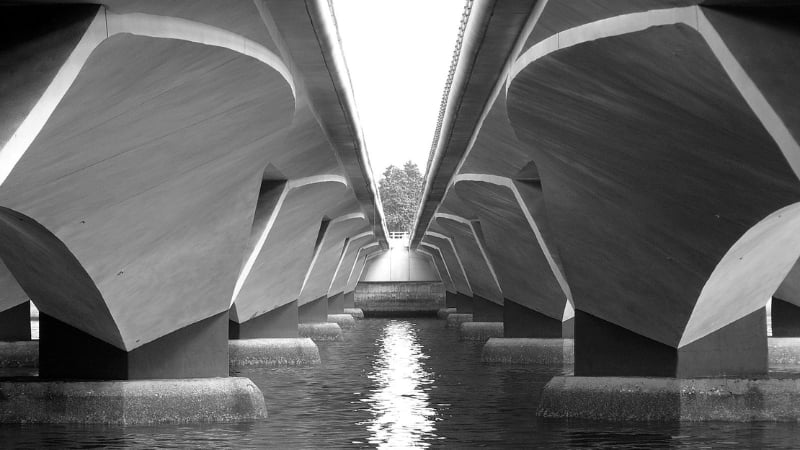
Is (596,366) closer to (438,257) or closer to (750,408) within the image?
(750,408)

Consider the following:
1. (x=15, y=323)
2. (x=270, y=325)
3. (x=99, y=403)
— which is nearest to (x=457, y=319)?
(x=270, y=325)

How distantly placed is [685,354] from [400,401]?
9.62 meters

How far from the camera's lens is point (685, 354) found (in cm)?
2983

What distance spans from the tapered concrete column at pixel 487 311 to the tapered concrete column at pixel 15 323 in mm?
41225

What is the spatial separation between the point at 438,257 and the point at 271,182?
79206mm

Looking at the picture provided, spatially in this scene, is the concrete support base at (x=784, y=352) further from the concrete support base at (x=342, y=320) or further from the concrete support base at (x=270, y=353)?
the concrete support base at (x=342, y=320)

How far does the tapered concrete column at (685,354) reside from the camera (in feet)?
97.7

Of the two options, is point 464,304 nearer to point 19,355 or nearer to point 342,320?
point 342,320

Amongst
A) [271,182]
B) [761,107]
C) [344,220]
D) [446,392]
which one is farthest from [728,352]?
[344,220]

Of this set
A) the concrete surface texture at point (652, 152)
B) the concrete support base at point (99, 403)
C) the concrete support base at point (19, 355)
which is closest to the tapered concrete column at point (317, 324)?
the concrete support base at point (19, 355)

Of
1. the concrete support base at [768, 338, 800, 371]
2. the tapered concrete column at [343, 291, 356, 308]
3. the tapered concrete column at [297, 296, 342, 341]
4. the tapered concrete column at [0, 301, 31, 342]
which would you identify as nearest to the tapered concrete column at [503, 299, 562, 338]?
the concrete support base at [768, 338, 800, 371]

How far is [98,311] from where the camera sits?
1131 inches

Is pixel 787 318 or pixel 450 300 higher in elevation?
pixel 450 300

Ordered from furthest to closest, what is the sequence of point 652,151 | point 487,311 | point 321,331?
point 487,311, point 321,331, point 652,151
